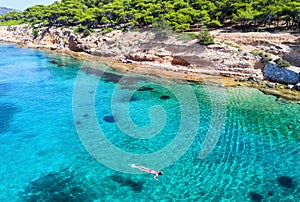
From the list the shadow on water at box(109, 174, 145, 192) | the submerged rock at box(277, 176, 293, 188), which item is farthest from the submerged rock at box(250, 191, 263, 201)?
the shadow on water at box(109, 174, 145, 192)

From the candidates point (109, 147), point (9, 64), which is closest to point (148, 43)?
point (9, 64)

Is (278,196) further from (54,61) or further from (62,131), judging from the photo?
(54,61)

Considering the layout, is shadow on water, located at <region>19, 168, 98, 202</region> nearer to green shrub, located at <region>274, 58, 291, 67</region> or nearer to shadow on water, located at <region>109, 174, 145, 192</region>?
shadow on water, located at <region>109, 174, 145, 192</region>

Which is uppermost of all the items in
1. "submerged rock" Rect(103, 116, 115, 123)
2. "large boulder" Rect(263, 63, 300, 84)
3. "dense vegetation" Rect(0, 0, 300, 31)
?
"dense vegetation" Rect(0, 0, 300, 31)

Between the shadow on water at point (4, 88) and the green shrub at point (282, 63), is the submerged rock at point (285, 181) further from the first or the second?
the shadow on water at point (4, 88)

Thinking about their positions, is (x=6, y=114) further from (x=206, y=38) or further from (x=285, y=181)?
(x=206, y=38)

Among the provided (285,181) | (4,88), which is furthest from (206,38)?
(4,88)

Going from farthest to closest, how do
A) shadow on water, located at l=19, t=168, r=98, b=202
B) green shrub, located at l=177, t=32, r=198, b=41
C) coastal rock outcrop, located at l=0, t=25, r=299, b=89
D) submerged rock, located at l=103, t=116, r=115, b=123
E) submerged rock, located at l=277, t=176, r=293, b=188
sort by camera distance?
green shrub, located at l=177, t=32, r=198, b=41 < coastal rock outcrop, located at l=0, t=25, r=299, b=89 < submerged rock, located at l=103, t=116, r=115, b=123 < submerged rock, located at l=277, t=176, r=293, b=188 < shadow on water, located at l=19, t=168, r=98, b=202
